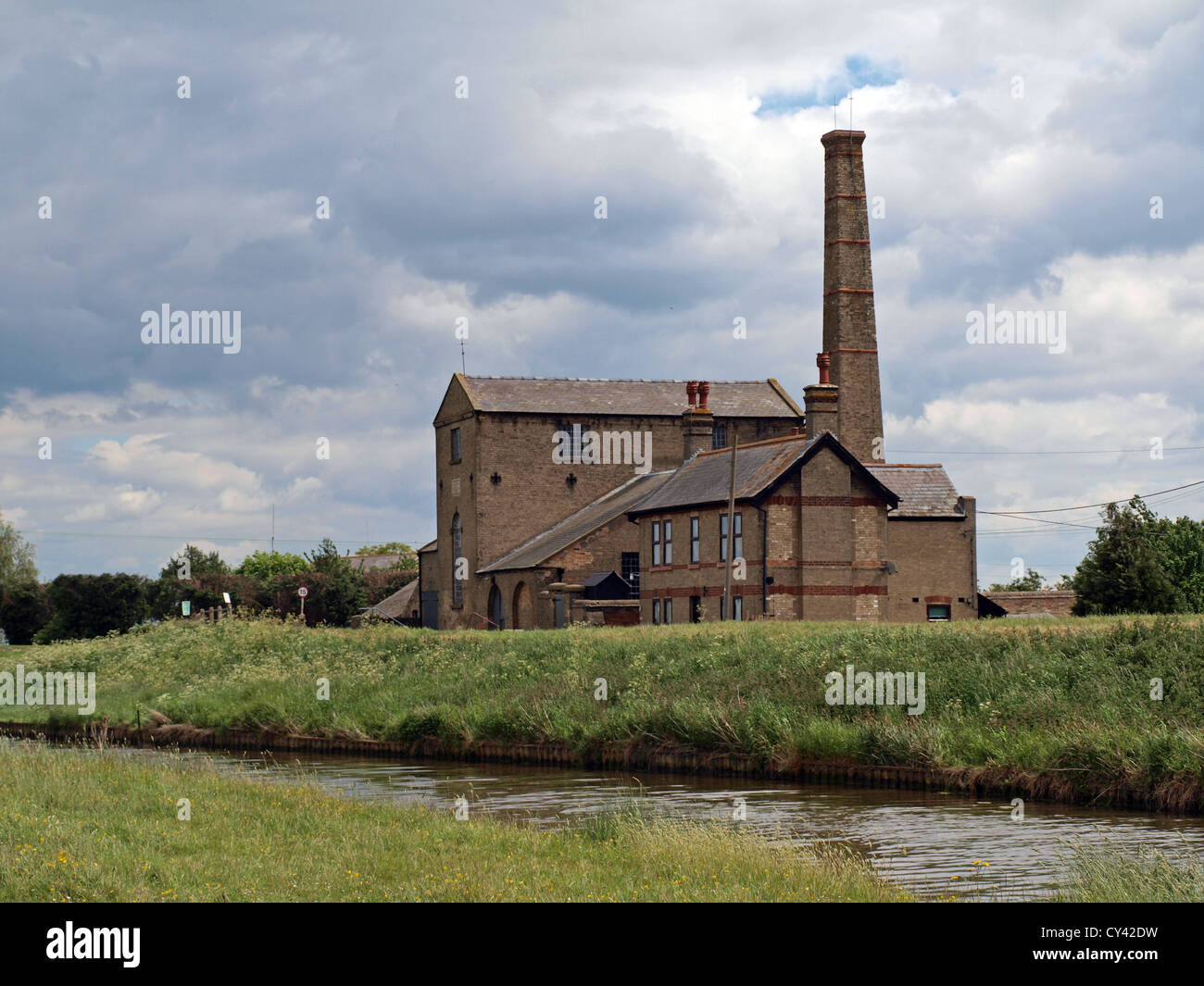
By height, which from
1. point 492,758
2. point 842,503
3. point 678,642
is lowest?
point 492,758

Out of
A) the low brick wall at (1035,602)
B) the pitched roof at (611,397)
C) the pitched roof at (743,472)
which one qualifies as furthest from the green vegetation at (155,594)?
the low brick wall at (1035,602)

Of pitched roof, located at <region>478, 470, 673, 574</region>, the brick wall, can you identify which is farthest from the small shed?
the brick wall

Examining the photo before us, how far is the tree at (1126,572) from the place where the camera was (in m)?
49.1

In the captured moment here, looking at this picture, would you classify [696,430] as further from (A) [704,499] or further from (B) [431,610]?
(B) [431,610]

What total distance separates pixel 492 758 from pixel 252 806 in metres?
12.6

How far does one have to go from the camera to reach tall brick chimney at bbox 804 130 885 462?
54.8 metres

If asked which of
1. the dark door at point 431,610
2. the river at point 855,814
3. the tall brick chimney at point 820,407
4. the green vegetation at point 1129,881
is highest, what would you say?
the tall brick chimney at point 820,407

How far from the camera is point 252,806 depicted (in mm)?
14719

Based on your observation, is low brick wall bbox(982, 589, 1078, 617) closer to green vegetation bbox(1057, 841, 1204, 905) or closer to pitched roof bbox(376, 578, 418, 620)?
pitched roof bbox(376, 578, 418, 620)

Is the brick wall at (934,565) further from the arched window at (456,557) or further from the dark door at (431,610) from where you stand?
the dark door at (431,610)

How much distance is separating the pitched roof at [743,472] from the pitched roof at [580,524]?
8.78 feet
